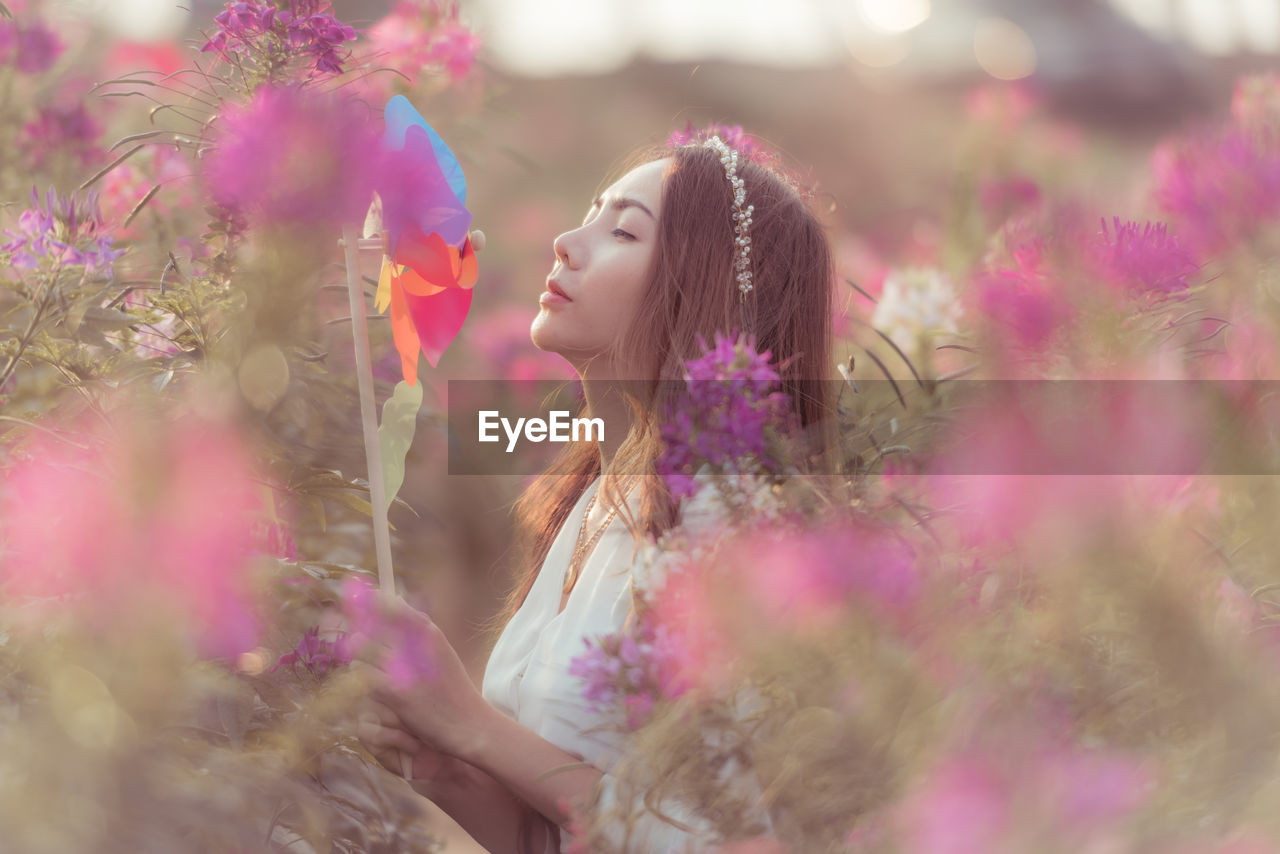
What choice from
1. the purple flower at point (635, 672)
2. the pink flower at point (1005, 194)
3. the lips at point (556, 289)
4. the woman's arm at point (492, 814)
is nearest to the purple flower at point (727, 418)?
the purple flower at point (635, 672)

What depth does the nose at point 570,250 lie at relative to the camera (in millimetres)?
926

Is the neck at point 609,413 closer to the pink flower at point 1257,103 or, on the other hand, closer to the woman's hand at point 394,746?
the woman's hand at point 394,746

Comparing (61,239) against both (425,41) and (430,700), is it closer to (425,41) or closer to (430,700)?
(430,700)

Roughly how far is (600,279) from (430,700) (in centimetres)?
37

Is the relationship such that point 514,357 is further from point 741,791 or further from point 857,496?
point 741,791

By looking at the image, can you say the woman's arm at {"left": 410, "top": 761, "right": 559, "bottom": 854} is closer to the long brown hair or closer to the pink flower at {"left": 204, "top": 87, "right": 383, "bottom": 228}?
the long brown hair

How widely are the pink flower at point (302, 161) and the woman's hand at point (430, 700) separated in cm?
29

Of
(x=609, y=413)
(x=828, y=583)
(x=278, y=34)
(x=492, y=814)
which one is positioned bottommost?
(x=492, y=814)

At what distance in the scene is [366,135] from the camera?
1.74 ft

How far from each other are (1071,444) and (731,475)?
25cm

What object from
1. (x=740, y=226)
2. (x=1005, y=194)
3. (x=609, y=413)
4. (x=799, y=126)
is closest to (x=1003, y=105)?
(x=1005, y=194)

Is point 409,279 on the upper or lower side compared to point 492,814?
upper

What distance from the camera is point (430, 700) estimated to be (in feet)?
2.48

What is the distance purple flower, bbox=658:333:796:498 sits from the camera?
617 mm
